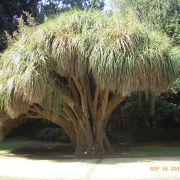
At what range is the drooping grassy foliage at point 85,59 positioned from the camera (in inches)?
428

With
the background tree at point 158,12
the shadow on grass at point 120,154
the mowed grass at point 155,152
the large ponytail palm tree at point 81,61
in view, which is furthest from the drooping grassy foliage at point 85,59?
the background tree at point 158,12

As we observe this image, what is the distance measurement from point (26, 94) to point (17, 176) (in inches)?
131

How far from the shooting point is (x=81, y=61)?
446 inches

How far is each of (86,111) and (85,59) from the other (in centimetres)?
272

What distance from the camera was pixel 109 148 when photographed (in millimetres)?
13867

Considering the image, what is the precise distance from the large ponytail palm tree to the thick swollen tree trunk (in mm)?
62

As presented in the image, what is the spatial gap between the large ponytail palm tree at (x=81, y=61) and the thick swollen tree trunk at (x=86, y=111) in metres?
0.06

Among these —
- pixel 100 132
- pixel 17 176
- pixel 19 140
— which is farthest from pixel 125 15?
pixel 19 140

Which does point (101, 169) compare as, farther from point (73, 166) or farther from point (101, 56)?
point (101, 56)

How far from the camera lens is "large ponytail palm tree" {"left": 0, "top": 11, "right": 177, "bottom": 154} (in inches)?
428

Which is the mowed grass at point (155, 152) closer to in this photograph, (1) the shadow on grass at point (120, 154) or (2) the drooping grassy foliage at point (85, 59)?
(1) the shadow on grass at point (120, 154)

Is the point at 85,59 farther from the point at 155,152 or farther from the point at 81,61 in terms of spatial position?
the point at 155,152
